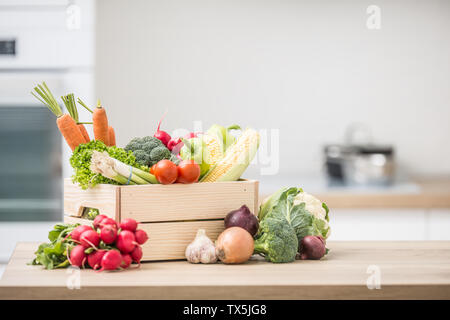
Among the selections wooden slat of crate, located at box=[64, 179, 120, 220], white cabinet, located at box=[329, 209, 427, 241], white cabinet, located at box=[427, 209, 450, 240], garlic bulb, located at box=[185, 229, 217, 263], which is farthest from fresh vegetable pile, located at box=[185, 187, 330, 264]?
white cabinet, located at box=[427, 209, 450, 240]

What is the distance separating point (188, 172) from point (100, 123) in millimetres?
307

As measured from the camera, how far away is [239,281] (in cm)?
124

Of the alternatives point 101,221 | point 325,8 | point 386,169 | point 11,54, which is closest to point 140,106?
point 11,54

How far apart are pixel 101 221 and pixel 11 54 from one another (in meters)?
1.94

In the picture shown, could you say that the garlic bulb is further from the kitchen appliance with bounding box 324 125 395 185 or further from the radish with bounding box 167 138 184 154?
the kitchen appliance with bounding box 324 125 395 185

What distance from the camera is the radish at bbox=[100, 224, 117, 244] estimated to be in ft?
4.27

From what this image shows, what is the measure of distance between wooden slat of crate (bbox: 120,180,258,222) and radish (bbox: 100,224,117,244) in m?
0.12

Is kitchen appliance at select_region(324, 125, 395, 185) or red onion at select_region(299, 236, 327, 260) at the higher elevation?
kitchen appliance at select_region(324, 125, 395, 185)

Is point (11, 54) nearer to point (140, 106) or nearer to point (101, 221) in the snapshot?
point (140, 106)

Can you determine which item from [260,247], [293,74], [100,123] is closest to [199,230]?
[260,247]

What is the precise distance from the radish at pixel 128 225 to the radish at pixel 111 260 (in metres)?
0.06

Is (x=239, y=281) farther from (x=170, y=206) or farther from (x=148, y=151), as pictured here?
(x=148, y=151)

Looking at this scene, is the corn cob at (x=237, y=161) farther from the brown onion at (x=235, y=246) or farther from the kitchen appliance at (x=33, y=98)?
the kitchen appliance at (x=33, y=98)

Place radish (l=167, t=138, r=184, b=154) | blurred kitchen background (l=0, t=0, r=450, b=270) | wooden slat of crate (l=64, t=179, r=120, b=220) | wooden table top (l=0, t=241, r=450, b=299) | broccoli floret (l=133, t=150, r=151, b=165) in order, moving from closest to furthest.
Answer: wooden table top (l=0, t=241, r=450, b=299)
wooden slat of crate (l=64, t=179, r=120, b=220)
broccoli floret (l=133, t=150, r=151, b=165)
radish (l=167, t=138, r=184, b=154)
blurred kitchen background (l=0, t=0, r=450, b=270)
